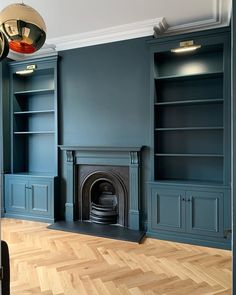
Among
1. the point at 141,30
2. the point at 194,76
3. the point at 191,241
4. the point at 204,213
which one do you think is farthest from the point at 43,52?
the point at 191,241

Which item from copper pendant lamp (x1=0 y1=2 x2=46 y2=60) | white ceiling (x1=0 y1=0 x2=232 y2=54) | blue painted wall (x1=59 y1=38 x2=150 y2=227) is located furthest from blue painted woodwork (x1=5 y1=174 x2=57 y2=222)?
copper pendant lamp (x1=0 y1=2 x2=46 y2=60)

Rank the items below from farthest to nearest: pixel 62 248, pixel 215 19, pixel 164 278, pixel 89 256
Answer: pixel 215 19 < pixel 62 248 < pixel 89 256 < pixel 164 278

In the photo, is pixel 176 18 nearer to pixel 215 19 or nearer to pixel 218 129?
pixel 215 19

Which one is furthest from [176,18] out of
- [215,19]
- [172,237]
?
[172,237]

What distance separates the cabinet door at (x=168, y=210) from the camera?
10.8ft

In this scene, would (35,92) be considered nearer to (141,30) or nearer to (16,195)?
(16,195)

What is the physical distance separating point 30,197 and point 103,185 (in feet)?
4.30

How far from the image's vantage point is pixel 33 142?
4648 millimetres

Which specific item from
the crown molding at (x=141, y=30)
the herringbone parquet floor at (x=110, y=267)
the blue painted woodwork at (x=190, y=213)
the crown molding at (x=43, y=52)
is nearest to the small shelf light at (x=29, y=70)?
the crown molding at (x=43, y=52)

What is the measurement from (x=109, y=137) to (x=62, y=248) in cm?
175

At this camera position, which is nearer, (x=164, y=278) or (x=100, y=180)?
(x=164, y=278)

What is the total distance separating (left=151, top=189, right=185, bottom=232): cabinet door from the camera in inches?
129

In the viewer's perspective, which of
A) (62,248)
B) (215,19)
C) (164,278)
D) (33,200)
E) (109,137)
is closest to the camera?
(164,278)

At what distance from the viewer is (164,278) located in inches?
93.4
